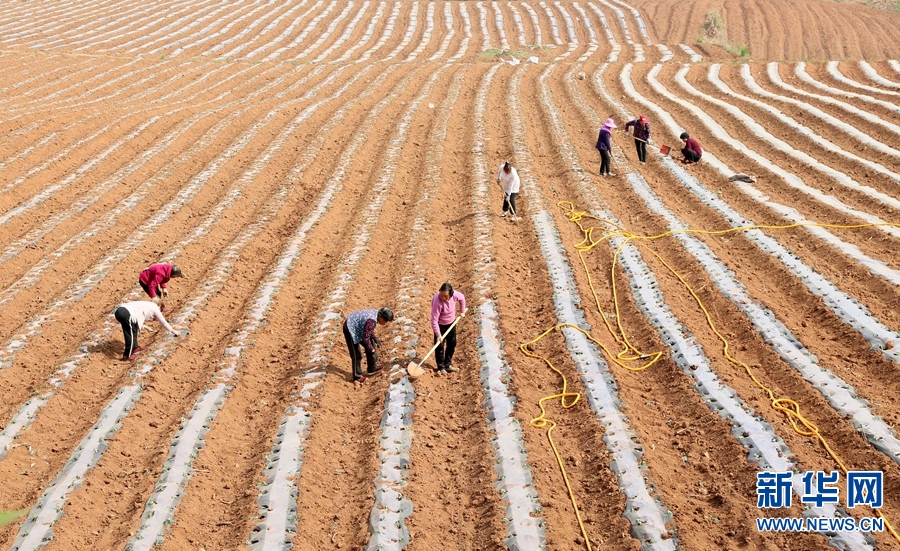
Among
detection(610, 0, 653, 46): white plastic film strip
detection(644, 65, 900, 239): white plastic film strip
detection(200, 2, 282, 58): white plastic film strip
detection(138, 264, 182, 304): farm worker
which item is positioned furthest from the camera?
detection(610, 0, 653, 46): white plastic film strip

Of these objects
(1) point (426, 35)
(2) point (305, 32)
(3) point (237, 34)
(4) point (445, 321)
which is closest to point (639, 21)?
(1) point (426, 35)

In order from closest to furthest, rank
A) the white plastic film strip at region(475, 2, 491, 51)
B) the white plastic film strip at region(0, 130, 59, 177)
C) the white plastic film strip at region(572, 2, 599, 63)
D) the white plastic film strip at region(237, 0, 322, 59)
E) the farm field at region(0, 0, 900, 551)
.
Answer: the farm field at region(0, 0, 900, 551)
the white plastic film strip at region(0, 130, 59, 177)
the white plastic film strip at region(572, 2, 599, 63)
the white plastic film strip at region(237, 0, 322, 59)
the white plastic film strip at region(475, 2, 491, 51)

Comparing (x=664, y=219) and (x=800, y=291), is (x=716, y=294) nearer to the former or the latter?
(x=800, y=291)

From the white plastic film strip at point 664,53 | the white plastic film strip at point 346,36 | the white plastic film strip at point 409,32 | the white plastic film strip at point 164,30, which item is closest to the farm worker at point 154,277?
the white plastic film strip at point 346,36

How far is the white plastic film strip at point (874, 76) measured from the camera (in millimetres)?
21941

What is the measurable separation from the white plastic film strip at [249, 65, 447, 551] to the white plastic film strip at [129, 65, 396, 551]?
0.81 m

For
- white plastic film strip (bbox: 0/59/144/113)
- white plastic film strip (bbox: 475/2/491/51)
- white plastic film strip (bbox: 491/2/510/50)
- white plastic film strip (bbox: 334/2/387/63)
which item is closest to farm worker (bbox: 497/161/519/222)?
white plastic film strip (bbox: 0/59/144/113)

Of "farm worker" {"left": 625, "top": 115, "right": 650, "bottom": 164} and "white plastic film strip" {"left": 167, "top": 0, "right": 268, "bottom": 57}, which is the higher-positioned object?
"white plastic film strip" {"left": 167, "top": 0, "right": 268, "bottom": 57}

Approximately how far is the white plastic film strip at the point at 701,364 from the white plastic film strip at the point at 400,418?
10.3 feet

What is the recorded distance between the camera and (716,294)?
10.1 metres

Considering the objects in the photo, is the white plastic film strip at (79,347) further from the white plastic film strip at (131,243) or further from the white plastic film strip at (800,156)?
the white plastic film strip at (800,156)

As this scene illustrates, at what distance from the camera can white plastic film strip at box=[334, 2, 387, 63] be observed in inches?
1287

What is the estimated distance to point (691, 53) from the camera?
3225 cm

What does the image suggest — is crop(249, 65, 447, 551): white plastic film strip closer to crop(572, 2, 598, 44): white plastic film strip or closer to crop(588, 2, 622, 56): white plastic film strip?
crop(588, 2, 622, 56): white plastic film strip
